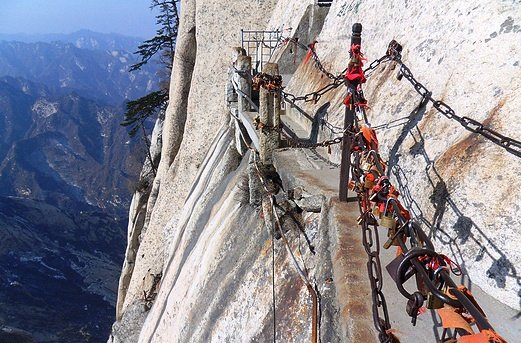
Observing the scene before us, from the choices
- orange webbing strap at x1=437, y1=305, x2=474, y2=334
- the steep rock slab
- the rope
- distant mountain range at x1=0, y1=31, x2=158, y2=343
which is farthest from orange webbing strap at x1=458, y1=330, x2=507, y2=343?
distant mountain range at x1=0, y1=31, x2=158, y2=343

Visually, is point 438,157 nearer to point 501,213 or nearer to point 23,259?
point 501,213

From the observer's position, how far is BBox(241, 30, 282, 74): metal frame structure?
15.4 meters

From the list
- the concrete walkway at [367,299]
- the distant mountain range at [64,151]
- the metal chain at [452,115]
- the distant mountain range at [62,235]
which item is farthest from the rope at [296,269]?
the distant mountain range at [64,151]

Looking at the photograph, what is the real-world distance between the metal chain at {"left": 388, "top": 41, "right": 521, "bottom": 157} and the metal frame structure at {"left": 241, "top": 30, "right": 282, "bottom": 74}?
30.5 ft

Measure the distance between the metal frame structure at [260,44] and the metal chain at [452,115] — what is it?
9301 mm

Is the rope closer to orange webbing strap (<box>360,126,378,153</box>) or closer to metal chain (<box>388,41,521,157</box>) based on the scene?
orange webbing strap (<box>360,126,378,153</box>)

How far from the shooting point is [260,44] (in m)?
16.5

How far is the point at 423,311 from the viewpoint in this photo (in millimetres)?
3166

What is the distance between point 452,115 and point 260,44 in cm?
1350

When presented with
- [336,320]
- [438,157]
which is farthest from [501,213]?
[336,320]

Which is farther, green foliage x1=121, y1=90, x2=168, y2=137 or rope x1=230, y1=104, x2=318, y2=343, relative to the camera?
green foliage x1=121, y1=90, x2=168, y2=137

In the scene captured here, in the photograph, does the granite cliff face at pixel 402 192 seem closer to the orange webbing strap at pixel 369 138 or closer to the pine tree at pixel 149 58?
the orange webbing strap at pixel 369 138

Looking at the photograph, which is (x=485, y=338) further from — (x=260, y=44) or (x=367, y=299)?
(x=260, y=44)

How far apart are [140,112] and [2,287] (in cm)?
3045
